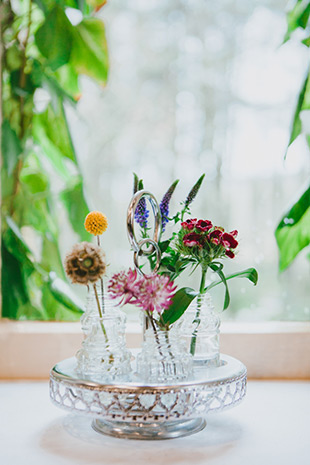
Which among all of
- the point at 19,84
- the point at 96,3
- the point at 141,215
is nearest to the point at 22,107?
the point at 19,84

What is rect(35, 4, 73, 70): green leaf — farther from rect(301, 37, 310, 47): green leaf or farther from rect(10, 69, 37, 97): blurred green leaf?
rect(301, 37, 310, 47): green leaf

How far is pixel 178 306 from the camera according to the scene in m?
0.93

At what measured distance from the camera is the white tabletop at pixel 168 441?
83cm

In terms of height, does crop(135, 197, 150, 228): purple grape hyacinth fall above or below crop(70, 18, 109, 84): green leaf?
below

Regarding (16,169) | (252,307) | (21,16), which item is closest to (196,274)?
(252,307)

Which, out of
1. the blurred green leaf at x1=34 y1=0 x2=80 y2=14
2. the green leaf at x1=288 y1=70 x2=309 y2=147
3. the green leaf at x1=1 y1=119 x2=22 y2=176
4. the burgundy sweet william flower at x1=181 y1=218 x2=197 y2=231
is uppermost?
the blurred green leaf at x1=34 y1=0 x2=80 y2=14

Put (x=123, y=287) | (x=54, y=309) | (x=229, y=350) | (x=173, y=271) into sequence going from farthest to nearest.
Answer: (x=54, y=309)
(x=229, y=350)
(x=173, y=271)
(x=123, y=287)

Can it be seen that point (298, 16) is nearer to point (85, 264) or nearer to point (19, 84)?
point (19, 84)

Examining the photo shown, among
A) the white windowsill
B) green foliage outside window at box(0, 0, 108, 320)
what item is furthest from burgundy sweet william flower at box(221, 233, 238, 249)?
green foliage outside window at box(0, 0, 108, 320)

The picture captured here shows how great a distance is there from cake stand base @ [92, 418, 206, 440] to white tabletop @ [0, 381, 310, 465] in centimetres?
1

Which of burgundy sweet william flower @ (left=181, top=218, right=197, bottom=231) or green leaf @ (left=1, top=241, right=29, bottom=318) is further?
green leaf @ (left=1, top=241, right=29, bottom=318)

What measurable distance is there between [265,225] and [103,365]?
66 cm

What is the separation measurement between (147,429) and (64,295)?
572 millimetres

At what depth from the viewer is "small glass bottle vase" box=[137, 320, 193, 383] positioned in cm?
89
